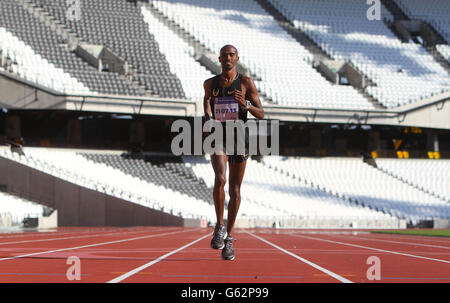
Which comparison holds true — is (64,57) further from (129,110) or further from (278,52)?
(278,52)

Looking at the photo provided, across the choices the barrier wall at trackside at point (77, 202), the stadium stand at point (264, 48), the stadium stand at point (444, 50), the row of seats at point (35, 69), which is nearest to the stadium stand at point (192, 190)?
the barrier wall at trackside at point (77, 202)

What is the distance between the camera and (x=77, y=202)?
92.8ft

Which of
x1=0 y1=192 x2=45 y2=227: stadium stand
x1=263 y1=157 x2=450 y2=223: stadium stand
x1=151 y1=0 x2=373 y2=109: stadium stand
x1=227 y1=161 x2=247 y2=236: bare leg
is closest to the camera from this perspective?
x1=227 y1=161 x2=247 y2=236: bare leg

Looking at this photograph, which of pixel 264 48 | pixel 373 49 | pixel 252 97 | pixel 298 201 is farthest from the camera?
pixel 373 49

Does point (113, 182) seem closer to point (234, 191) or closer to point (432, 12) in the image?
point (234, 191)

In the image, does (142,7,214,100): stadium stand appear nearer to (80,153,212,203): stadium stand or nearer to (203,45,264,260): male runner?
(80,153,212,203): stadium stand

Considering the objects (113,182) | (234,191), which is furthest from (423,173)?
(234,191)

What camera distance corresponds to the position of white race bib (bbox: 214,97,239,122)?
657cm

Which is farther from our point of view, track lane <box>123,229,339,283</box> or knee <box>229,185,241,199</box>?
knee <box>229,185,241,199</box>

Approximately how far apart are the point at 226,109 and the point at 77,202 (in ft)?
74.8

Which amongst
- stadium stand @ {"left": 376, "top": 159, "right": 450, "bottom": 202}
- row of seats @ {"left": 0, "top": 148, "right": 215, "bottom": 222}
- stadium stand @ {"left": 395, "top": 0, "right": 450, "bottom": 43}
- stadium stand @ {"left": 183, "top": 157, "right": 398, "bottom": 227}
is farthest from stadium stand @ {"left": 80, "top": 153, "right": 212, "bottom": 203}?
stadium stand @ {"left": 395, "top": 0, "right": 450, "bottom": 43}

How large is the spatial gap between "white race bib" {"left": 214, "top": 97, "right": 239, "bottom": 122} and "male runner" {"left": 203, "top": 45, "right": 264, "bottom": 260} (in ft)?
0.08

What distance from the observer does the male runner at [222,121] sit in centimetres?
656
